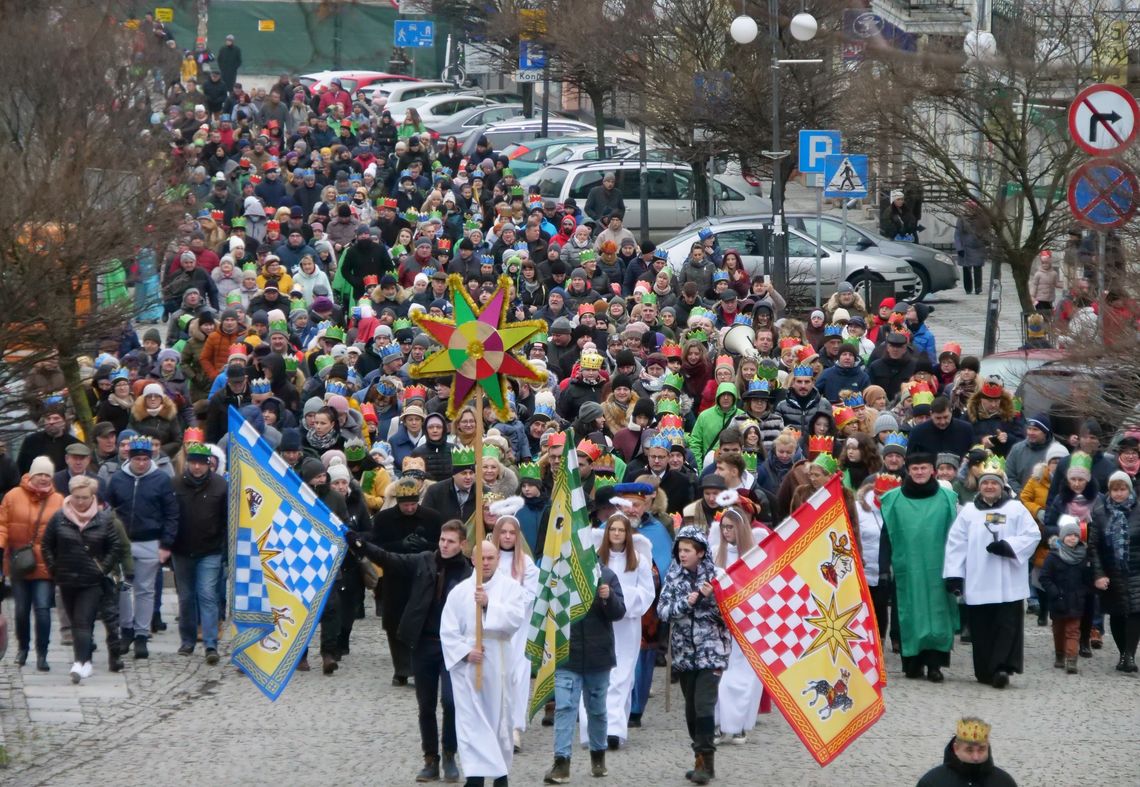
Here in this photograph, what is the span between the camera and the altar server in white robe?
40.9 ft

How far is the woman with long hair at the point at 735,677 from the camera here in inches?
547

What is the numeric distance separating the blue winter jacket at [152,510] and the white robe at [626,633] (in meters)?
3.82

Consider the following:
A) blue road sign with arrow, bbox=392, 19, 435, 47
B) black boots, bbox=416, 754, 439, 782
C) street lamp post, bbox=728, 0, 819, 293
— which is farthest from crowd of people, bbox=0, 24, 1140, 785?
blue road sign with arrow, bbox=392, 19, 435, 47

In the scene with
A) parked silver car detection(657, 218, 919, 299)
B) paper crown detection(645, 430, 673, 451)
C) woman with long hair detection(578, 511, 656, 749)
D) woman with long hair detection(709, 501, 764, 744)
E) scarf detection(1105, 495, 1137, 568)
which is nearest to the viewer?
woman with long hair detection(578, 511, 656, 749)

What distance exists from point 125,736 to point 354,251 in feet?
45.1

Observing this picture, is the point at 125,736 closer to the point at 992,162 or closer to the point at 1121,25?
the point at 1121,25

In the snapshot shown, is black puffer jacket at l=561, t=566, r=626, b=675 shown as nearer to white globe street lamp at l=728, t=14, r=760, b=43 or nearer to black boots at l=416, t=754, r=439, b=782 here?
black boots at l=416, t=754, r=439, b=782

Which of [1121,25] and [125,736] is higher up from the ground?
[1121,25]

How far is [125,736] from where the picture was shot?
46.5 feet

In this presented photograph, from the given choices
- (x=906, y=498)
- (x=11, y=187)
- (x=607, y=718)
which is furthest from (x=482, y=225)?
(x=607, y=718)

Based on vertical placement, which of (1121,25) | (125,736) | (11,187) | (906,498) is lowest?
(125,736)

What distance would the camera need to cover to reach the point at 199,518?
639 inches

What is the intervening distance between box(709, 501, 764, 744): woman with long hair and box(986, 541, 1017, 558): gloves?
2.22 m

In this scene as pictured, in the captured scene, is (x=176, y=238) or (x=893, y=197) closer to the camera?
(x=176, y=238)
